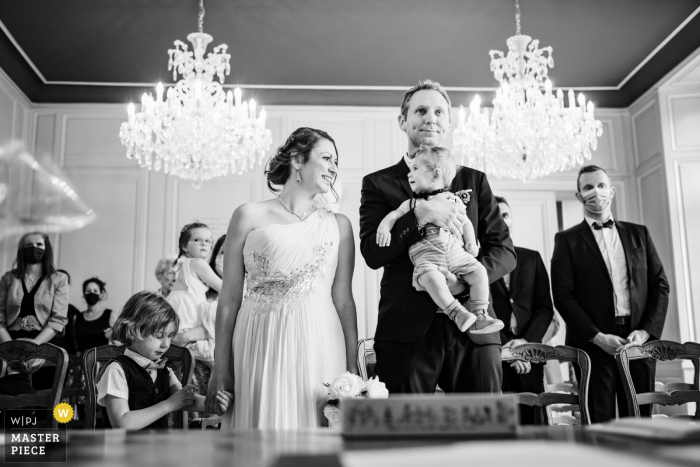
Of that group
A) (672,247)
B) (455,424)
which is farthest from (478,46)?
(455,424)

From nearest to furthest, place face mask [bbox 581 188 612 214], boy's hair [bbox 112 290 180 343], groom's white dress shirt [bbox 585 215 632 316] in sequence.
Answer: boy's hair [bbox 112 290 180 343] → groom's white dress shirt [bbox 585 215 632 316] → face mask [bbox 581 188 612 214]

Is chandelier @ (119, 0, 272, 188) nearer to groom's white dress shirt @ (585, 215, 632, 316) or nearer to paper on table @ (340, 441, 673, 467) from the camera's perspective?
groom's white dress shirt @ (585, 215, 632, 316)

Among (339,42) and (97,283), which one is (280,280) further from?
(97,283)

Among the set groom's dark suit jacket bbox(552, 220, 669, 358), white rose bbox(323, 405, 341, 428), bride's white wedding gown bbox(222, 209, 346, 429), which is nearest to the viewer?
white rose bbox(323, 405, 341, 428)

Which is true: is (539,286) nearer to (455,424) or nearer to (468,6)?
(468,6)

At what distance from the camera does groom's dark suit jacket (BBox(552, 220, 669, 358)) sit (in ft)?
12.4

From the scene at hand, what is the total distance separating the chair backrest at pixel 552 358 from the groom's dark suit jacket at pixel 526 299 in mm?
867

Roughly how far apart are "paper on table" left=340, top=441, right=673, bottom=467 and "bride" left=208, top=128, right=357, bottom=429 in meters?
1.62

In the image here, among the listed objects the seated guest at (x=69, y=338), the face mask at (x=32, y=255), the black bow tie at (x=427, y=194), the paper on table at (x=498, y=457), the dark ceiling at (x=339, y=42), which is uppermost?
the dark ceiling at (x=339, y=42)

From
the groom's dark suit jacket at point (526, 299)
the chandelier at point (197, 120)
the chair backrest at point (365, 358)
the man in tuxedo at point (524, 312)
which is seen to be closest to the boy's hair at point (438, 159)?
the chair backrest at point (365, 358)

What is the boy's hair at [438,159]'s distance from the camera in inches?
85.7

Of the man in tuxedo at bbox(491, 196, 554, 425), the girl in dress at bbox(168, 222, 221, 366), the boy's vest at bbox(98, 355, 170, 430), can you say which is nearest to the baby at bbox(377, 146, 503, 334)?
the boy's vest at bbox(98, 355, 170, 430)

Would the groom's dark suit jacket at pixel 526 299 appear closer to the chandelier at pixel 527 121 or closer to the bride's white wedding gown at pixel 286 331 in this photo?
the chandelier at pixel 527 121

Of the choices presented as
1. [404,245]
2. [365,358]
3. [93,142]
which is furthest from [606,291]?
[93,142]
